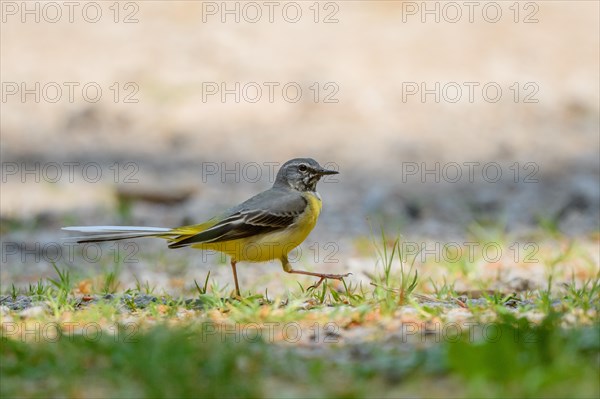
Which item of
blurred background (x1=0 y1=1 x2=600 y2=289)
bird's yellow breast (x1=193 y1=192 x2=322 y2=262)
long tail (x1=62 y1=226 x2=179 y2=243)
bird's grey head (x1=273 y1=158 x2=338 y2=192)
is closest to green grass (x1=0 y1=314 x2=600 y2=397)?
long tail (x1=62 y1=226 x2=179 y2=243)

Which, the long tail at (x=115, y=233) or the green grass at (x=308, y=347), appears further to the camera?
the long tail at (x=115, y=233)

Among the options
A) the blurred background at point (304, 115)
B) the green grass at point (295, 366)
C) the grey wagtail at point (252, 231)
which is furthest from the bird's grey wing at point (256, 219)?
the blurred background at point (304, 115)

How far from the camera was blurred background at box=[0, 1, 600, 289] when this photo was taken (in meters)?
10.7

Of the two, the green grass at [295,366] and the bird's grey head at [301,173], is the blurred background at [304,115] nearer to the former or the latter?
the bird's grey head at [301,173]

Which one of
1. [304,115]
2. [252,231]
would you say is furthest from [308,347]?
[304,115]

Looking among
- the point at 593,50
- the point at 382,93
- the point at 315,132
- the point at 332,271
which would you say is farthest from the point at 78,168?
the point at 593,50

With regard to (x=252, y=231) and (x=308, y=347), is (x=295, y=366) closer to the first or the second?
(x=308, y=347)

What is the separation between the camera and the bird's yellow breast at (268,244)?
21.1 feet

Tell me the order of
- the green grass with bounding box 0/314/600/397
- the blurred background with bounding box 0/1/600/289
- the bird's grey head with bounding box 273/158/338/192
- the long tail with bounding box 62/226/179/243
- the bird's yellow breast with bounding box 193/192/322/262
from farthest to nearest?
the blurred background with bounding box 0/1/600/289 → the bird's grey head with bounding box 273/158/338/192 → the bird's yellow breast with bounding box 193/192/322/262 → the long tail with bounding box 62/226/179/243 → the green grass with bounding box 0/314/600/397

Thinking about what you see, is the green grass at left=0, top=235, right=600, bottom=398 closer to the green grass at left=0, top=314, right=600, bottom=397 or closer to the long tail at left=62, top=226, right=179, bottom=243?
the green grass at left=0, top=314, right=600, bottom=397

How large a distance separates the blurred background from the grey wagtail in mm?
2177

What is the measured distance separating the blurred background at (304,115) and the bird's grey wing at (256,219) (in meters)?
2.17

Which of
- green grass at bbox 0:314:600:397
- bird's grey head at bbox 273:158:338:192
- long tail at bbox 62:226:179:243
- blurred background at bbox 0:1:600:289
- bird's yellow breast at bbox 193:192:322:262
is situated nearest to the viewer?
green grass at bbox 0:314:600:397

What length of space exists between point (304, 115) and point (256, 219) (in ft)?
24.9
